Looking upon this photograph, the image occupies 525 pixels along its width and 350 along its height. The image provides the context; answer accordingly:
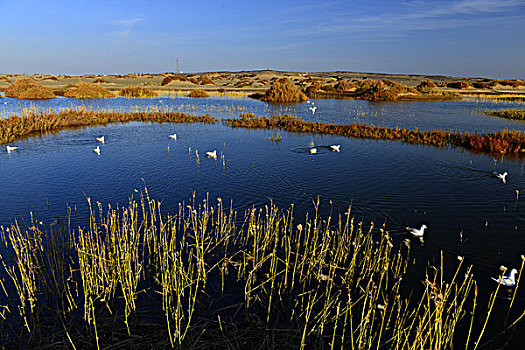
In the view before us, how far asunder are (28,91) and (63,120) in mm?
28082

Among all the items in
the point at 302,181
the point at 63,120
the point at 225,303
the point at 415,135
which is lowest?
the point at 225,303

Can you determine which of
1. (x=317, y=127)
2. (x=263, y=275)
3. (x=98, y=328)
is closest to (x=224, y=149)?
(x=317, y=127)

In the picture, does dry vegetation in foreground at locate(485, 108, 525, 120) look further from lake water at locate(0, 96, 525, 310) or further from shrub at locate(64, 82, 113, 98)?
shrub at locate(64, 82, 113, 98)

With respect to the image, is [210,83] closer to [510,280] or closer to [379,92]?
[379,92]

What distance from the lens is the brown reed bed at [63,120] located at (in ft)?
78.6

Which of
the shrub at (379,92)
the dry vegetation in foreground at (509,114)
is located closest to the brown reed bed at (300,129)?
the dry vegetation in foreground at (509,114)

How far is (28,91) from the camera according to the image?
48.8 metres

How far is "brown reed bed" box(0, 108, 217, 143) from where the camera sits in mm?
23969

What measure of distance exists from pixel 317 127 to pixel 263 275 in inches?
826

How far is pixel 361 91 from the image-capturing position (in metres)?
59.1

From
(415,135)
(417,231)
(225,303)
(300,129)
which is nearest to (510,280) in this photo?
(417,231)

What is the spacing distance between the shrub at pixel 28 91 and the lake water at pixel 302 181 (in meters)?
31.7

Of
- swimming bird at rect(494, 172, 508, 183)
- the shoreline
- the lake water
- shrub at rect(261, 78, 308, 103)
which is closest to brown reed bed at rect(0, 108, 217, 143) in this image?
the lake water

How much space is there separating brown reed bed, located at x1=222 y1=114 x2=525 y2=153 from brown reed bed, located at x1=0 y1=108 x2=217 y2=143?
505 centimetres
